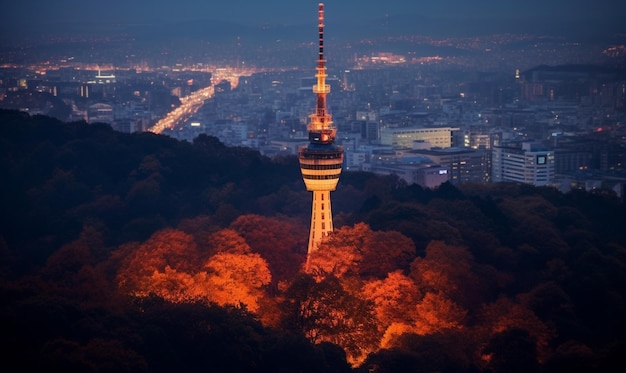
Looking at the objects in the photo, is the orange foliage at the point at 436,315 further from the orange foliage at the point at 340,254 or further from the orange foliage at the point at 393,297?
the orange foliage at the point at 340,254

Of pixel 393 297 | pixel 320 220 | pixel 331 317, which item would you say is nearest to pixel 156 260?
pixel 320 220

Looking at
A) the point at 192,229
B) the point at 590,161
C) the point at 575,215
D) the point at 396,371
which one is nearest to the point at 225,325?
the point at 396,371

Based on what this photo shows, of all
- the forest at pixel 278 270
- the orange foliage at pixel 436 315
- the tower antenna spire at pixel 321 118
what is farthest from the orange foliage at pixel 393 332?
the tower antenna spire at pixel 321 118

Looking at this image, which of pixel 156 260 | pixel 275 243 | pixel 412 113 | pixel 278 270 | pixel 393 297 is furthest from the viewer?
pixel 412 113

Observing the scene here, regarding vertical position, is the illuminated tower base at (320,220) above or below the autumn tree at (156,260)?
above

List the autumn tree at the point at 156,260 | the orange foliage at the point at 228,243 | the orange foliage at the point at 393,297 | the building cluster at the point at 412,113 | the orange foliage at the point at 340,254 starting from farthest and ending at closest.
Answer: the building cluster at the point at 412,113 → the orange foliage at the point at 228,243 → the orange foliage at the point at 340,254 → the autumn tree at the point at 156,260 → the orange foliage at the point at 393,297

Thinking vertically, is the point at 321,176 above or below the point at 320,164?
below

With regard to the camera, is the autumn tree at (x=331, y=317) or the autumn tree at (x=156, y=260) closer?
the autumn tree at (x=331, y=317)

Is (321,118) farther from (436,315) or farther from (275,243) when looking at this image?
(436,315)
